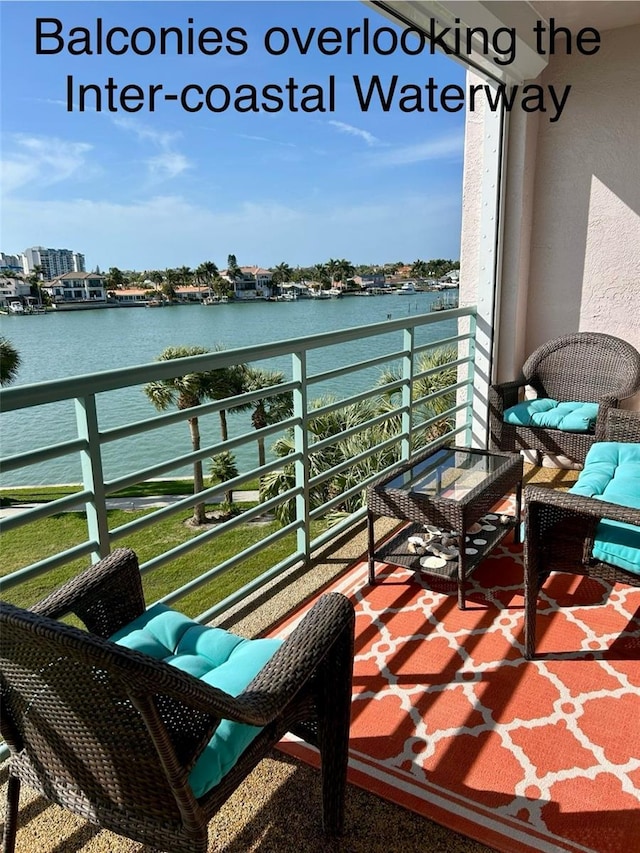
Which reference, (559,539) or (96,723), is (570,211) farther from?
(96,723)

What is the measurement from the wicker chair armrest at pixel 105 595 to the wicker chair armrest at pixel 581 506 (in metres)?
1.26

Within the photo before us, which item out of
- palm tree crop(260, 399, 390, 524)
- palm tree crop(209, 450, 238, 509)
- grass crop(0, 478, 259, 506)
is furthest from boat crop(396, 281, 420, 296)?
grass crop(0, 478, 259, 506)

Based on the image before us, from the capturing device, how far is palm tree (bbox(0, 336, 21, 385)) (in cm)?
1375

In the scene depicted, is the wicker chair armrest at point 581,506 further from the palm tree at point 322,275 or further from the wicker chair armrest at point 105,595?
the palm tree at point 322,275

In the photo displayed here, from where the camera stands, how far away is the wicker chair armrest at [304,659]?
1139 millimetres

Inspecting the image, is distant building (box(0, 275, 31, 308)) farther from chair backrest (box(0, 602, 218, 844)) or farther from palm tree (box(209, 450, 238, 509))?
palm tree (box(209, 450, 238, 509))

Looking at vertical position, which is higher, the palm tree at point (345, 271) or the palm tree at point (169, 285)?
the palm tree at point (345, 271)

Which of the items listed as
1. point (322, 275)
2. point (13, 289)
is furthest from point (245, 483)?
point (322, 275)

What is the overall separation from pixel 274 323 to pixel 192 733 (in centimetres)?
2249

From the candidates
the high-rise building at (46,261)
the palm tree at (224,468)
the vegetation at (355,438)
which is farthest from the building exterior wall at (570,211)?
the palm tree at (224,468)

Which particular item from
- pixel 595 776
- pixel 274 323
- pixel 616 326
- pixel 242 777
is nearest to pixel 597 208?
pixel 616 326

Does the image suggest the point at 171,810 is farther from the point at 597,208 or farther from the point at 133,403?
the point at 133,403

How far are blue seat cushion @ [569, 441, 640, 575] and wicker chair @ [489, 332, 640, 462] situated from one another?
0.67 m

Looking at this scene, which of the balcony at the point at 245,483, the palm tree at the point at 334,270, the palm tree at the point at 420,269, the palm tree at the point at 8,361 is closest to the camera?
the balcony at the point at 245,483
